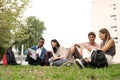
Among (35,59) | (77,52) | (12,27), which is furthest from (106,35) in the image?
(12,27)

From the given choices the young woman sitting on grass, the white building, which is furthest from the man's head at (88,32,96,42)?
the white building

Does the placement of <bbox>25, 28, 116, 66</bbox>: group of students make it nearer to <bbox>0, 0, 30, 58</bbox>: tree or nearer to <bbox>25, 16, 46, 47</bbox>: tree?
<bbox>0, 0, 30, 58</bbox>: tree

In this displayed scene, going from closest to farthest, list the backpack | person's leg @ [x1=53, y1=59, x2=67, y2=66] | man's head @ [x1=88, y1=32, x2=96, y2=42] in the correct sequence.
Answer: the backpack
man's head @ [x1=88, y1=32, x2=96, y2=42]
person's leg @ [x1=53, y1=59, x2=67, y2=66]

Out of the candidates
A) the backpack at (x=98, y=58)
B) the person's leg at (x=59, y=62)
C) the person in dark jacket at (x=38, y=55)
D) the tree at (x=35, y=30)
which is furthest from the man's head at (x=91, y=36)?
the tree at (x=35, y=30)

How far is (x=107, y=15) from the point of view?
89.7 meters

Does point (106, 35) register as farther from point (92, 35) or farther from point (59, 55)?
point (59, 55)

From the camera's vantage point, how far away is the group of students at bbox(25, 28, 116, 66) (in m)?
9.16

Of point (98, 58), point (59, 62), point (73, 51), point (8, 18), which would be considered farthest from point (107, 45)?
point (8, 18)

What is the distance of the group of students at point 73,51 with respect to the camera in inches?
361

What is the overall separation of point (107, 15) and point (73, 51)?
80547mm

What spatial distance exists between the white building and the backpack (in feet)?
261

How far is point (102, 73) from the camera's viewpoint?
7031mm

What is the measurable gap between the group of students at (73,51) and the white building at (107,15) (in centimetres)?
7680

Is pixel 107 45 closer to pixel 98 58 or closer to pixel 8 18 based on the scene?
pixel 98 58
